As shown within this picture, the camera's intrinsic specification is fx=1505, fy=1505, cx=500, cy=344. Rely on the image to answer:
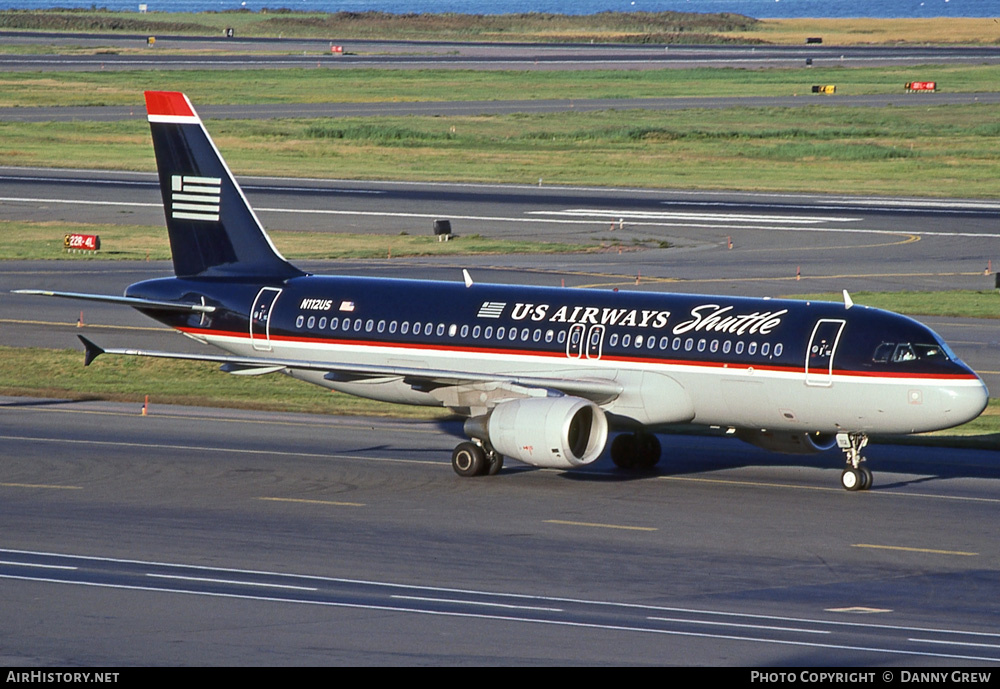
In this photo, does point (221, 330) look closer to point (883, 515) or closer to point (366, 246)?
point (883, 515)

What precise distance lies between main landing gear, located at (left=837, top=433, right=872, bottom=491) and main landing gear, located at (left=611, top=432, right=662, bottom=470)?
454cm

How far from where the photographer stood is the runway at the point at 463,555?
21.5m

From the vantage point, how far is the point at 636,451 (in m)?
35.8

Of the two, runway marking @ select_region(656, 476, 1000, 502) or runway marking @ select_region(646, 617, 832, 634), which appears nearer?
runway marking @ select_region(646, 617, 832, 634)

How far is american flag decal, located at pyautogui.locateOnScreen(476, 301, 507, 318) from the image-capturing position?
36.0 metres

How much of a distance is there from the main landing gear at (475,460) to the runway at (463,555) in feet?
1.17

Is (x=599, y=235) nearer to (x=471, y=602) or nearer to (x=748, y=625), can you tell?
(x=471, y=602)

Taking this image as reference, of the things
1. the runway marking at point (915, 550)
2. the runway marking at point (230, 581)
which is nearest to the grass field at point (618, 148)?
the runway marking at point (915, 550)

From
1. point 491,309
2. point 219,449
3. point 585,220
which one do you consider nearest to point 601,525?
point 491,309

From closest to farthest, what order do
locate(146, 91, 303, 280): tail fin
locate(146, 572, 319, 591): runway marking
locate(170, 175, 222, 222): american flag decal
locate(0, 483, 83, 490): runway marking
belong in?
locate(146, 572, 319, 591): runway marking
locate(0, 483, 83, 490): runway marking
locate(146, 91, 303, 280): tail fin
locate(170, 175, 222, 222): american flag decal

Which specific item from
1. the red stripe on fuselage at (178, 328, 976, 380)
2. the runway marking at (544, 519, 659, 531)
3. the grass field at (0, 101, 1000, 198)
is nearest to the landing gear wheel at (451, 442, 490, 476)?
the red stripe on fuselage at (178, 328, 976, 380)

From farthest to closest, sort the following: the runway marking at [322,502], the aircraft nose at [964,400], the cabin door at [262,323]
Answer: the cabin door at [262,323] → the aircraft nose at [964,400] → the runway marking at [322,502]

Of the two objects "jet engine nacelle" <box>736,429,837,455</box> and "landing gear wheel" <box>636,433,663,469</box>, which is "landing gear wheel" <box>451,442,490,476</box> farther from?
"jet engine nacelle" <box>736,429,837,455</box>

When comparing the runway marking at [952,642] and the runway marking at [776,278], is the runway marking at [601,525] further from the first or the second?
the runway marking at [776,278]
